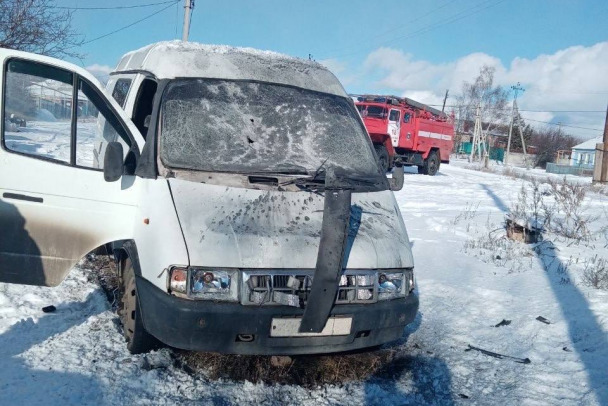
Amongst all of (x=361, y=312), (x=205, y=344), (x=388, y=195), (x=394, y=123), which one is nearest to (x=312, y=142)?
(x=388, y=195)

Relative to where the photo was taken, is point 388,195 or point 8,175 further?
point 388,195

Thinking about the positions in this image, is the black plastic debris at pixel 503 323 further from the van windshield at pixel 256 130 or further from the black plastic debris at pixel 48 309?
the black plastic debris at pixel 48 309

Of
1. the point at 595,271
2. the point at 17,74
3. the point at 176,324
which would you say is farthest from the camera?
the point at 595,271

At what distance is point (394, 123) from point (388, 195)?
56.2 ft

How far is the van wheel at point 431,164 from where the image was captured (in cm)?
2292

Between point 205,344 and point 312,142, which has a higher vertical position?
point 312,142

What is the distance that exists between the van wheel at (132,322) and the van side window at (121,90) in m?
1.55

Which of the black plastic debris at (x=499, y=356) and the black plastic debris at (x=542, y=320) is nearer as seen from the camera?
the black plastic debris at (x=499, y=356)

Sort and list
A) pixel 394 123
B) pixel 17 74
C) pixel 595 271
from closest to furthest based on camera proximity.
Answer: pixel 17 74 → pixel 595 271 → pixel 394 123

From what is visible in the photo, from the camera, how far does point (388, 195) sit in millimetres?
4289

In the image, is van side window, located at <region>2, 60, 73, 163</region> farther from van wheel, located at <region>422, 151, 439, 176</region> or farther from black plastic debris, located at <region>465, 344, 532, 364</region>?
van wheel, located at <region>422, 151, 439, 176</region>

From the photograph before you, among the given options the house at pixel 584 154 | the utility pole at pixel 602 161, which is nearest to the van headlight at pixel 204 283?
the utility pole at pixel 602 161

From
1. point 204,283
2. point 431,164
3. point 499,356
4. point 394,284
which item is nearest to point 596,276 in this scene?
point 499,356

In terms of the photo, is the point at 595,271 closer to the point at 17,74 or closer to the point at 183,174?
the point at 183,174
